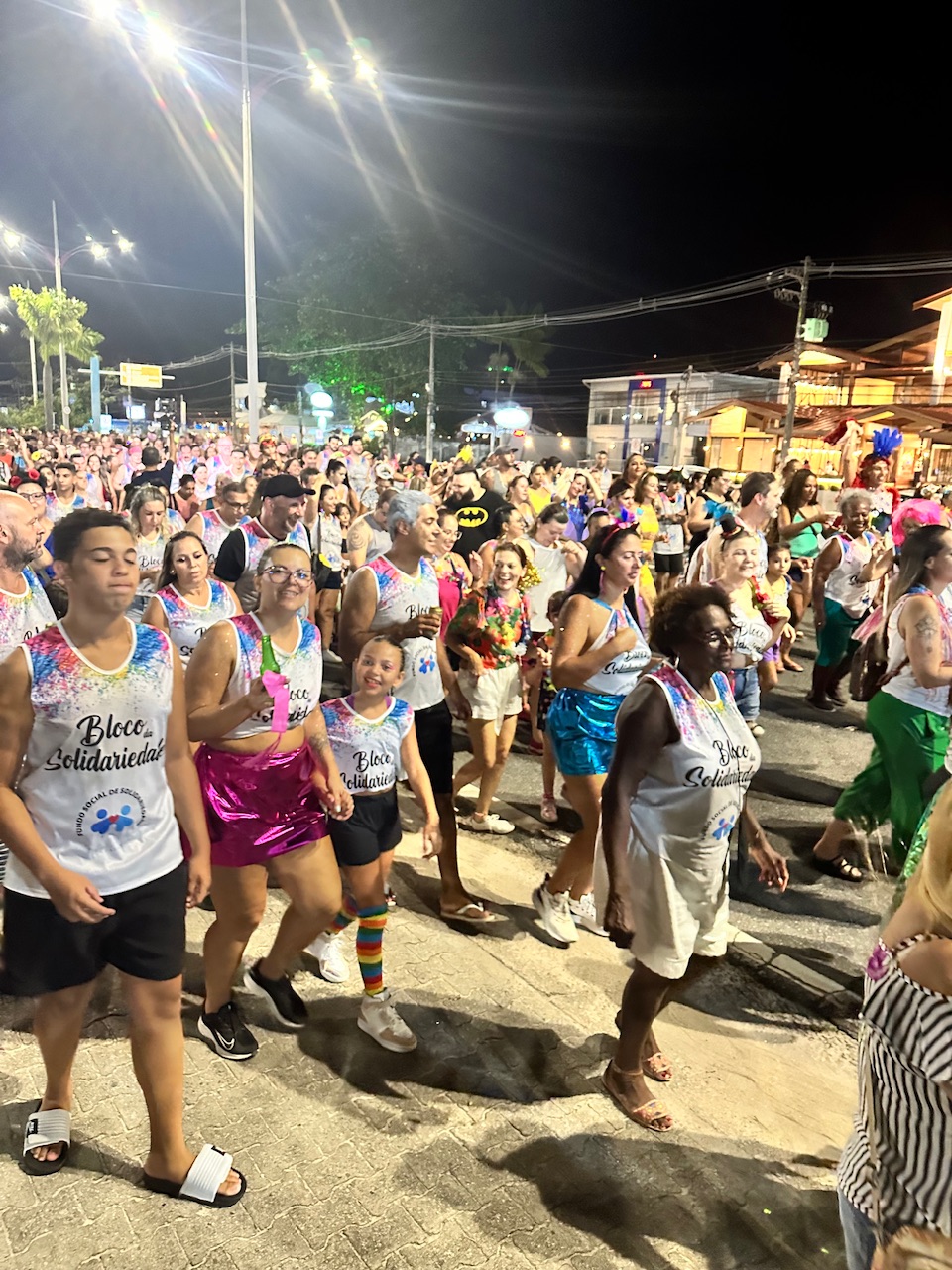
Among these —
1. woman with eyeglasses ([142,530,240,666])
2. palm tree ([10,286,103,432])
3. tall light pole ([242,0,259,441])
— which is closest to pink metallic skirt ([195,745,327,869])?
woman with eyeglasses ([142,530,240,666])

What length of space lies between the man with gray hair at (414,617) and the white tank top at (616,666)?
0.77 meters

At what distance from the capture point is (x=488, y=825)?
209 inches

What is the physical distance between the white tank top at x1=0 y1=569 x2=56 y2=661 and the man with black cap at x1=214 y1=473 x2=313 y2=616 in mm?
1393

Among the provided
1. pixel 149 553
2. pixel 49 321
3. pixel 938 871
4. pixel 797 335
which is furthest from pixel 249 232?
pixel 49 321

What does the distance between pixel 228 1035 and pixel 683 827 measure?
1932 mm

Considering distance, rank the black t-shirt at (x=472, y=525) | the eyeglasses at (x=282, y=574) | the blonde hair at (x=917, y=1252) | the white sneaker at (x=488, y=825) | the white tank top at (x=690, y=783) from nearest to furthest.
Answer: the blonde hair at (x=917, y=1252) → the white tank top at (x=690, y=783) → the eyeglasses at (x=282, y=574) → the white sneaker at (x=488, y=825) → the black t-shirt at (x=472, y=525)

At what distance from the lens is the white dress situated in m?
2.80

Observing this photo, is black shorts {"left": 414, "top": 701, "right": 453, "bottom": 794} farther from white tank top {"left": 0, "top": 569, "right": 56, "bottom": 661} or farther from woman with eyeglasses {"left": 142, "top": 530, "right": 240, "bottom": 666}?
white tank top {"left": 0, "top": 569, "right": 56, "bottom": 661}

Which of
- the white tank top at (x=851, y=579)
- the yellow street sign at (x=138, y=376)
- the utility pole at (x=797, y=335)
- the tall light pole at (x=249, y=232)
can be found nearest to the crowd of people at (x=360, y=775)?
the white tank top at (x=851, y=579)

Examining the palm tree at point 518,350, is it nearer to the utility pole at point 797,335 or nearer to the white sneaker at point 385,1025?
the utility pole at point 797,335

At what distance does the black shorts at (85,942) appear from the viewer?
7.68ft

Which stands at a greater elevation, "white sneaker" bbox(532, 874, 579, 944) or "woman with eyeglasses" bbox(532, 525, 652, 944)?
"woman with eyeglasses" bbox(532, 525, 652, 944)

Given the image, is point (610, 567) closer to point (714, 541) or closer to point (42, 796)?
point (42, 796)

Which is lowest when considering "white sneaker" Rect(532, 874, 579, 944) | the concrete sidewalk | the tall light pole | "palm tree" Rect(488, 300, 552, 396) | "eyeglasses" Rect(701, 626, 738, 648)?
the concrete sidewalk
